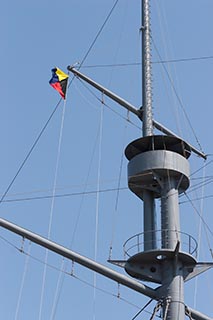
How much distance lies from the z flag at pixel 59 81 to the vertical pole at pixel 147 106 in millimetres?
2471

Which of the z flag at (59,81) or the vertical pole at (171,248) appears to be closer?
the vertical pole at (171,248)

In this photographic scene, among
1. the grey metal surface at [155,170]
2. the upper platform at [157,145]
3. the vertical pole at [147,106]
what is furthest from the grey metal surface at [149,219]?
the upper platform at [157,145]

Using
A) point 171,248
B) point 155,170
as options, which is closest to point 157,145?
point 155,170

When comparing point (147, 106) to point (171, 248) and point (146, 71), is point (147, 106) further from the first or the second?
point (171, 248)

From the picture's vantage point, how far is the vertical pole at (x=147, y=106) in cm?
1909

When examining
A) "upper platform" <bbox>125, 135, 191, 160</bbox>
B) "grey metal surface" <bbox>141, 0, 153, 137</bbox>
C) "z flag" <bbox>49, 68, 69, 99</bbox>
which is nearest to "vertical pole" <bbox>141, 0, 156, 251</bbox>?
"grey metal surface" <bbox>141, 0, 153, 137</bbox>

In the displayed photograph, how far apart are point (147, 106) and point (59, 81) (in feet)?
10.0

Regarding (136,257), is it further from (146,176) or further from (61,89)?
(61,89)

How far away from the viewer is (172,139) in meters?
20.3

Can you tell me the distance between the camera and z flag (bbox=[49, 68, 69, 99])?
2300 cm

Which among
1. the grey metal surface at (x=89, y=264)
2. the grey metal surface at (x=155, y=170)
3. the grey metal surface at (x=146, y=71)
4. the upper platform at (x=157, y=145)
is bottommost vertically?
the grey metal surface at (x=89, y=264)

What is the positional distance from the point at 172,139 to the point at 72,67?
14.4ft

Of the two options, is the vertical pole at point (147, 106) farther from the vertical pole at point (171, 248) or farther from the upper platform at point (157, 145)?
the upper platform at point (157, 145)

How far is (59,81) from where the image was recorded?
23016 millimetres
